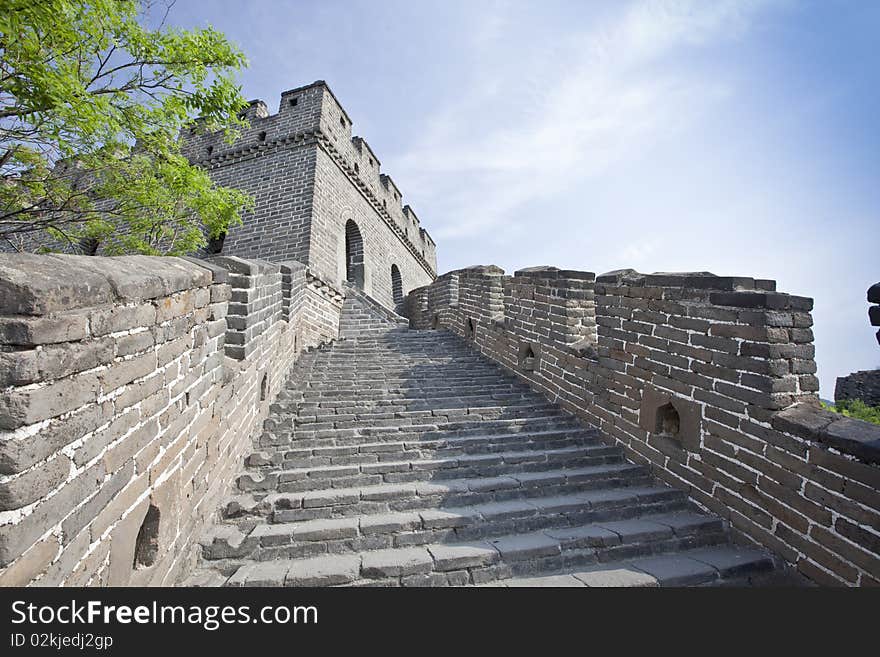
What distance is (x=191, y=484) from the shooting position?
2549 mm

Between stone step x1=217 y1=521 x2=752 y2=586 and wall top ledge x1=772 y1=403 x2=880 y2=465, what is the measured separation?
1005mm

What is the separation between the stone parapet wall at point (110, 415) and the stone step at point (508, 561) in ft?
2.37

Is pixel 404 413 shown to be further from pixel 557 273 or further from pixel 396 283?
pixel 396 283

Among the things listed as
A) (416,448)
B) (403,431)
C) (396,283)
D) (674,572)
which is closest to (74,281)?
(416,448)

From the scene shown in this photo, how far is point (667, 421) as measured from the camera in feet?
13.1

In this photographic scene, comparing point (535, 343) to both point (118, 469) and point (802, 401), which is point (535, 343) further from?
point (118, 469)

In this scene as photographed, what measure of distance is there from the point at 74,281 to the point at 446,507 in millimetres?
2930

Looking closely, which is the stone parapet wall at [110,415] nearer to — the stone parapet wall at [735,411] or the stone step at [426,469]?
the stone step at [426,469]

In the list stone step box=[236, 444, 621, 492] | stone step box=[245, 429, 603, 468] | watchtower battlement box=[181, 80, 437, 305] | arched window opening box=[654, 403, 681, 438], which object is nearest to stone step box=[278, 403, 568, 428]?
stone step box=[245, 429, 603, 468]

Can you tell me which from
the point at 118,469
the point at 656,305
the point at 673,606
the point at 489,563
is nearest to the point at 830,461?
the point at 673,606

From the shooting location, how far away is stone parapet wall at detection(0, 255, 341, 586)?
1.22 m

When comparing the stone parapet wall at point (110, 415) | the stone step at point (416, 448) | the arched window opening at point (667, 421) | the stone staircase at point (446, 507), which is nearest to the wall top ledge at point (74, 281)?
the stone parapet wall at point (110, 415)

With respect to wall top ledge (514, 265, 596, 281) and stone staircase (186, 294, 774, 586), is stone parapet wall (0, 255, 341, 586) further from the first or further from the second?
wall top ledge (514, 265, 596, 281)

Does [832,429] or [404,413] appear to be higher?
[832,429]
